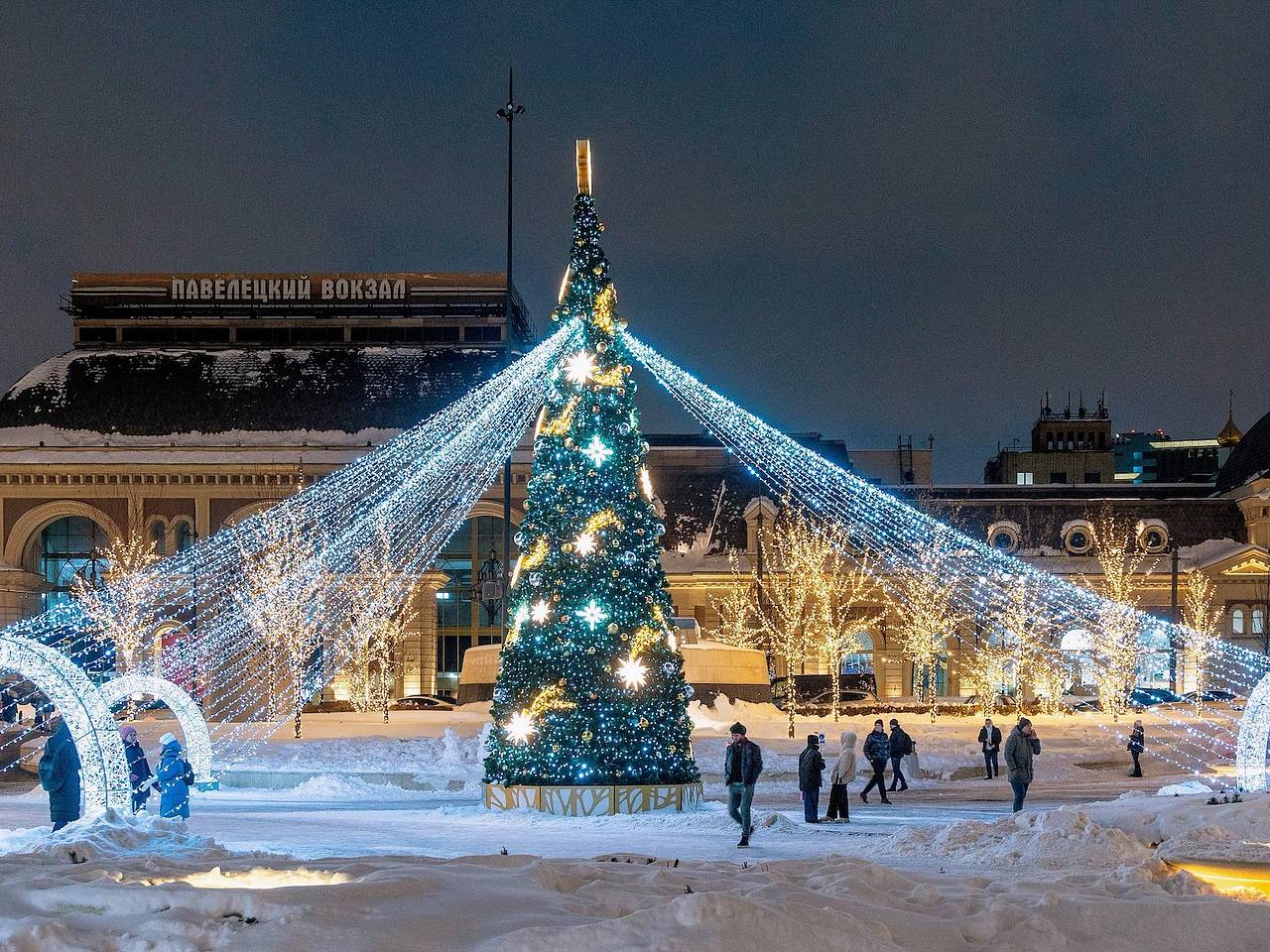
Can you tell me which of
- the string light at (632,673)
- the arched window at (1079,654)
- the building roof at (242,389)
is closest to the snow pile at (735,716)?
the string light at (632,673)

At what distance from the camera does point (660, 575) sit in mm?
21828

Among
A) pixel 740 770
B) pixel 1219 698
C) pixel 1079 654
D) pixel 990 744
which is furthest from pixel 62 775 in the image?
pixel 1079 654

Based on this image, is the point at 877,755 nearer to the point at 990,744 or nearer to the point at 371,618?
the point at 990,744

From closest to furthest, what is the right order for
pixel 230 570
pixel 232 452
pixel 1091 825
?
pixel 1091 825 < pixel 230 570 < pixel 232 452

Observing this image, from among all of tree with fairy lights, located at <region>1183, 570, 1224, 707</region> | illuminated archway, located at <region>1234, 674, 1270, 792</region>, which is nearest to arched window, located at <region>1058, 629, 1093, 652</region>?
tree with fairy lights, located at <region>1183, 570, 1224, 707</region>

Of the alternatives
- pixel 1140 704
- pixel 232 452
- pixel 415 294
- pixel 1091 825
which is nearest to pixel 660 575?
pixel 1091 825

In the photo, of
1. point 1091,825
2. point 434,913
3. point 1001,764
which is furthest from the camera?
point 1001,764

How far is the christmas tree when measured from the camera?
2097 cm

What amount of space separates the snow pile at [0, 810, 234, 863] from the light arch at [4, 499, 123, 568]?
4995cm

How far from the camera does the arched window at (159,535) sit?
2483 inches

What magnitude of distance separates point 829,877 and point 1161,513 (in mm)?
57790

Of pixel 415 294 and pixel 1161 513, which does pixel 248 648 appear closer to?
pixel 415 294

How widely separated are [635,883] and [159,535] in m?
56.1

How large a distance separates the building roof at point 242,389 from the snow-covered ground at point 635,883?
43752mm
